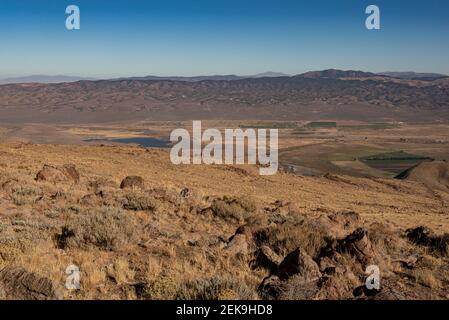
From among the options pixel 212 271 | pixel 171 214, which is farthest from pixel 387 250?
pixel 171 214

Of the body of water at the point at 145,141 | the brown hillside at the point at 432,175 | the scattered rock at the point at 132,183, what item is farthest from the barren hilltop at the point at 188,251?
the body of water at the point at 145,141

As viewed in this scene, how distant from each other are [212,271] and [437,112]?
638 feet

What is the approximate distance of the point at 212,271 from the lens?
287 inches

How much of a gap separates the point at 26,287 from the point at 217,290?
7.18 ft

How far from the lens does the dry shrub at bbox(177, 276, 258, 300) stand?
18.6 feet

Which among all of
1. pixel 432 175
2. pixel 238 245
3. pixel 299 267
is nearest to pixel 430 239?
pixel 238 245

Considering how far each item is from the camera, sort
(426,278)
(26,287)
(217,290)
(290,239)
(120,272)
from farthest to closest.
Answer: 1. (290,239)
2. (426,278)
3. (120,272)
4. (217,290)
5. (26,287)

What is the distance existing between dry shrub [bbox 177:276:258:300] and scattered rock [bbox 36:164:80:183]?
11.5 metres

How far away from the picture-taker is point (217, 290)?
5793 millimetres

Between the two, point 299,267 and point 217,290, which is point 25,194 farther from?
point 299,267

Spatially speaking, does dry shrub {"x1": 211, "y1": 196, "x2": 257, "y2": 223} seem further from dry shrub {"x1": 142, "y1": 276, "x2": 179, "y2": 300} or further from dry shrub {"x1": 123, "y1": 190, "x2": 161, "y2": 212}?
dry shrub {"x1": 142, "y1": 276, "x2": 179, "y2": 300}

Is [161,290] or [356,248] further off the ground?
[161,290]
